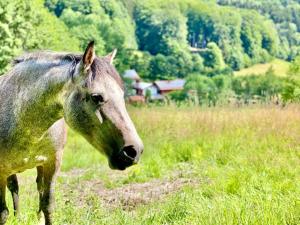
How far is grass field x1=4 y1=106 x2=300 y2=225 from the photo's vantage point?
14.9ft

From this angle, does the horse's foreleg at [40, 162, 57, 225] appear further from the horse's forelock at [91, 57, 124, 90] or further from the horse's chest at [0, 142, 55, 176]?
the horse's forelock at [91, 57, 124, 90]

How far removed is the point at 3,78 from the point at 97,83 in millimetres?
1545

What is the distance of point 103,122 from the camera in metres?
3.28

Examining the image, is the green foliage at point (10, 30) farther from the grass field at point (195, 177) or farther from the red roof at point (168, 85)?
the red roof at point (168, 85)

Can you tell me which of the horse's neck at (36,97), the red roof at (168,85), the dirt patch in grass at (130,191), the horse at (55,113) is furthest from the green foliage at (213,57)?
the horse's neck at (36,97)

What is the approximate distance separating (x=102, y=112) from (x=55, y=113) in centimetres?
73

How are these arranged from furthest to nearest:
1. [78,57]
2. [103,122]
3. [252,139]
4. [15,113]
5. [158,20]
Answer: [158,20]
[252,139]
[15,113]
[78,57]
[103,122]

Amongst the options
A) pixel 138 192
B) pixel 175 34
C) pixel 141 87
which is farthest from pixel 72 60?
pixel 175 34

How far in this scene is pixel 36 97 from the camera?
12.9 ft

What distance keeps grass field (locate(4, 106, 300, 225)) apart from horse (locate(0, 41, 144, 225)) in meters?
0.63

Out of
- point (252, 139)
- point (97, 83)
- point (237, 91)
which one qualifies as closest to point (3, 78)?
point (97, 83)

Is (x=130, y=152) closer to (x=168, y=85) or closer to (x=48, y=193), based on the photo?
(x=48, y=193)

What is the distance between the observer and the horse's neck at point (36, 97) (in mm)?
3760

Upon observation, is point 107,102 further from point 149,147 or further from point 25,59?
point 149,147
